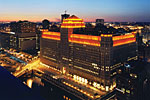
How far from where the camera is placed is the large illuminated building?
102m

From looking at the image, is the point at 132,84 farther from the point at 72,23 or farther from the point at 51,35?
the point at 51,35

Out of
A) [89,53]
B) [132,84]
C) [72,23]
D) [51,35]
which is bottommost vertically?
[132,84]

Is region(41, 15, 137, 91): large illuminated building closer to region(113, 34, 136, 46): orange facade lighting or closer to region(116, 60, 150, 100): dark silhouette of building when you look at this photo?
region(113, 34, 136, 46): orange facade lighting

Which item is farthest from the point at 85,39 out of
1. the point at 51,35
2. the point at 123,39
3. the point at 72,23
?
the point at 51,35

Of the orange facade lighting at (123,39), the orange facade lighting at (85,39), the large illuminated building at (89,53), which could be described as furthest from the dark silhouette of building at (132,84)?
the orange facade lighting at (85,39)

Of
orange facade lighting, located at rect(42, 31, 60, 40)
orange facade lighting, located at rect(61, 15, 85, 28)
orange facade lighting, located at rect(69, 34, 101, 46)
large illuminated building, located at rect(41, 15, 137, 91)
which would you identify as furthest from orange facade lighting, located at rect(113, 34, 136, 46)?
orange facade lighting, located at rect(42, 31, 60, 40)

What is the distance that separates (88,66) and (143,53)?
3688 inches

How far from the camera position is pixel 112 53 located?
333 ft

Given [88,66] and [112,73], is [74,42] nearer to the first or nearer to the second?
[88,66]

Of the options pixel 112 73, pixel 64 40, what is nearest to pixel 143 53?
pixel 112 73

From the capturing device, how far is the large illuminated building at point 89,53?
102m

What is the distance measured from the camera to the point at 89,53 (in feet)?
366

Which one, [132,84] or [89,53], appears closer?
[132,84]

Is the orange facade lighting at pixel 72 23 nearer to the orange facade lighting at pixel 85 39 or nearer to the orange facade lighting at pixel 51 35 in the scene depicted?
the orange facade lighting at pixel 85 39
